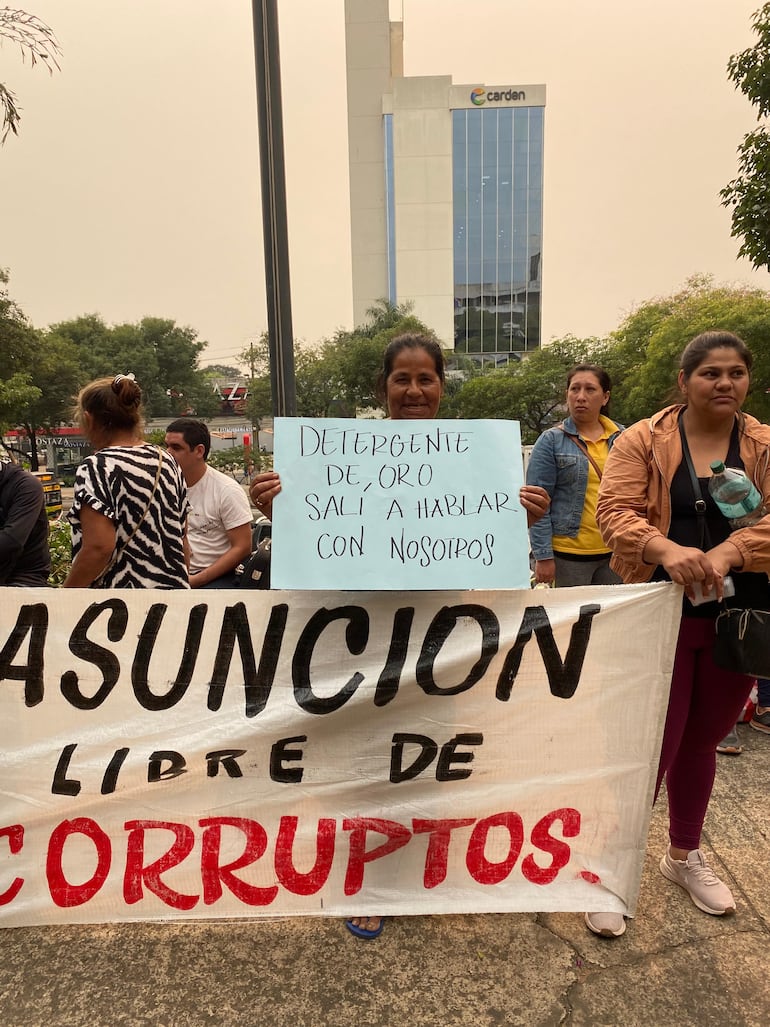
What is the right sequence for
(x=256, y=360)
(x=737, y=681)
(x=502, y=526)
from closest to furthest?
(x=502, y=526)
(x=737, y=681)
(x=256, y=360)

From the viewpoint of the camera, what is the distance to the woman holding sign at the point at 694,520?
192cm

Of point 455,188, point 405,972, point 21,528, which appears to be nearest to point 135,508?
point 21,528

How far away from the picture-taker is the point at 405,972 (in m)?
1.83

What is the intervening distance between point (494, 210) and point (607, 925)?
8384 cm

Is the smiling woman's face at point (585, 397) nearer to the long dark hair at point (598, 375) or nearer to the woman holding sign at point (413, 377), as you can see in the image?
the long dark hair at point (598, 375)

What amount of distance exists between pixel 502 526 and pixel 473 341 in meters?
73.7

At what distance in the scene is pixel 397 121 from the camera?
2923 inches

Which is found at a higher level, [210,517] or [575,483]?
[575,483]

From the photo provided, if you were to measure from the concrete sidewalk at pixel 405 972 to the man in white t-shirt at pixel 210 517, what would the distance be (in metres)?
1.77

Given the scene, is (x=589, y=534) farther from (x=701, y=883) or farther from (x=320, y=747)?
(x=320, y=747)

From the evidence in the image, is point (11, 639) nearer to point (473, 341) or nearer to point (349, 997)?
point (349, 997)

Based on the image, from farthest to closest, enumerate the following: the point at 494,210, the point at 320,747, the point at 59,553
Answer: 1. the point at 494,210
2. the point at 59,553
3. the point at 320,747

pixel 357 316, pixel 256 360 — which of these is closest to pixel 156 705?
pixel 256 360

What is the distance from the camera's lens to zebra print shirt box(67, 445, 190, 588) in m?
2.18
